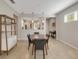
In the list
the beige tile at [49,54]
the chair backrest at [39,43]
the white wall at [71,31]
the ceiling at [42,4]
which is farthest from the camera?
the white wall at [71,31]

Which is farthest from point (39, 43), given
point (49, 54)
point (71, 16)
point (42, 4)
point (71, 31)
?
point (71, 16)

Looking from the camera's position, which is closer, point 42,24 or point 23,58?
point 23,58

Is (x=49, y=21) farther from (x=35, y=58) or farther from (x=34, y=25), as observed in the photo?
(x=35, y=58)

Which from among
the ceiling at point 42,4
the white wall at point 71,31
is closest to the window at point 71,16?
the white wall at point 71,31

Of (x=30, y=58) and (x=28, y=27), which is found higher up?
(x=28, y=27)

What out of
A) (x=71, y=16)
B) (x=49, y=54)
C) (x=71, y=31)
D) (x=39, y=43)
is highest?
(x=71, y=16)

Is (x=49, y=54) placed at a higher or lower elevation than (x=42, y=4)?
lower

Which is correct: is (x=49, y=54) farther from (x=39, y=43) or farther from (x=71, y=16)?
(x=71, y=16)

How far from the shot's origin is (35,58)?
4.73 metres

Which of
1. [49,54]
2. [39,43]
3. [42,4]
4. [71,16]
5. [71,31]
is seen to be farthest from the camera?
[71,16]

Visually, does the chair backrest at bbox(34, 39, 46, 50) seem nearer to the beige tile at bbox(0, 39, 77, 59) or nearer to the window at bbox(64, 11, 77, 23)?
the beige tile at bbox(0, 39, 77, 59)

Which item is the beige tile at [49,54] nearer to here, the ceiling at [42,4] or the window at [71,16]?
the window at [71,16]

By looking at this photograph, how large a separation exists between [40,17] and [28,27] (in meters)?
1.49

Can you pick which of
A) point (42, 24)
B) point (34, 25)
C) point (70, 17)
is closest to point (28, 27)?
point (34, 25)
